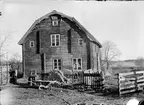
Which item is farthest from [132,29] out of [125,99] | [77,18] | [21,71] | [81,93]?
[21,71]

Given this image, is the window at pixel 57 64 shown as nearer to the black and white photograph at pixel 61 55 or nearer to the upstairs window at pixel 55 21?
the black and white photograph at pixel 61 55

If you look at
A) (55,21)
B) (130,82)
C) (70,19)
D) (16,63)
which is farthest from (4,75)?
(130,82)

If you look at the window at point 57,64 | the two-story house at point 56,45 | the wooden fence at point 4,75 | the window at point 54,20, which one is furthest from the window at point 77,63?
the wooden fence at point 4,75

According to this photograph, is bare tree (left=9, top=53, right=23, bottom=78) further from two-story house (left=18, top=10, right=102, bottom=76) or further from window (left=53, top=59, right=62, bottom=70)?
window (left=53, top=59, right=62, bottom=70)

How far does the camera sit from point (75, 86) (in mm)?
1469

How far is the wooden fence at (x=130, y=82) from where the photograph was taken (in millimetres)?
1528

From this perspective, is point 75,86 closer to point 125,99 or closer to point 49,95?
point 49,95

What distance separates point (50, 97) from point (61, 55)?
34 cm

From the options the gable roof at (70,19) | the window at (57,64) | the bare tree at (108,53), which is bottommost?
the window at (57,64)

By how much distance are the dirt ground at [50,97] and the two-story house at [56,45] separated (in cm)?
16

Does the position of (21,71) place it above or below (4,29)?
below

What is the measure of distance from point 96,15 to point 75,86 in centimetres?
61

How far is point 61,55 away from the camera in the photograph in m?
1.45

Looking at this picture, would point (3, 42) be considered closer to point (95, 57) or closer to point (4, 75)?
point (4, 75)
